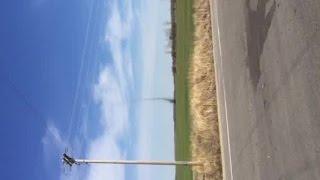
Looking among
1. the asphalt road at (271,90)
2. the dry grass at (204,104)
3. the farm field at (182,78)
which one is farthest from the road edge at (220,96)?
the farm field at (182,78)

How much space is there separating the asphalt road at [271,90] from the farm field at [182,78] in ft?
16.2

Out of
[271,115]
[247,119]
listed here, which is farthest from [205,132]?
[271,115]

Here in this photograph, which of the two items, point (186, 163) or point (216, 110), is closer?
point (216, 110)

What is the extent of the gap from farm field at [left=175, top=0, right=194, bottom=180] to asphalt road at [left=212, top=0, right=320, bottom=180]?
4929 mm

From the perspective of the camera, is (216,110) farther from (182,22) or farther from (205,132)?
→ (182,22)

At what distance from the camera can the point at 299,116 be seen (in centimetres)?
529

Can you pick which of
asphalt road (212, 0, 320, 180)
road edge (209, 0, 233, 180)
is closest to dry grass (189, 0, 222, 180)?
road edge (209, 0, 233, 180)

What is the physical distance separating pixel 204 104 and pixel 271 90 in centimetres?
485

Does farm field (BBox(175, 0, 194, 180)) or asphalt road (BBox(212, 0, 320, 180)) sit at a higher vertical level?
farm field (BBox(175, 0, 194, 180))

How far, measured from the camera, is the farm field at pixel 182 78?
1467 centimetres

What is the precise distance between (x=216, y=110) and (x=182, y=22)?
580 centimetres

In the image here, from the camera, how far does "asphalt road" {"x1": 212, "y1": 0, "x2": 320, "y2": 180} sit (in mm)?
5066

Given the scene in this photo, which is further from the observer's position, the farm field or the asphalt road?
the farm field

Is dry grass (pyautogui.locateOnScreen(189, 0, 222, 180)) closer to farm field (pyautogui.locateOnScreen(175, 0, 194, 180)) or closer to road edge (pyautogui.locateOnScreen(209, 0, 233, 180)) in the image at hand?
road edge (pyautogui.locateOnScreen(209, 0, 233, 180))
